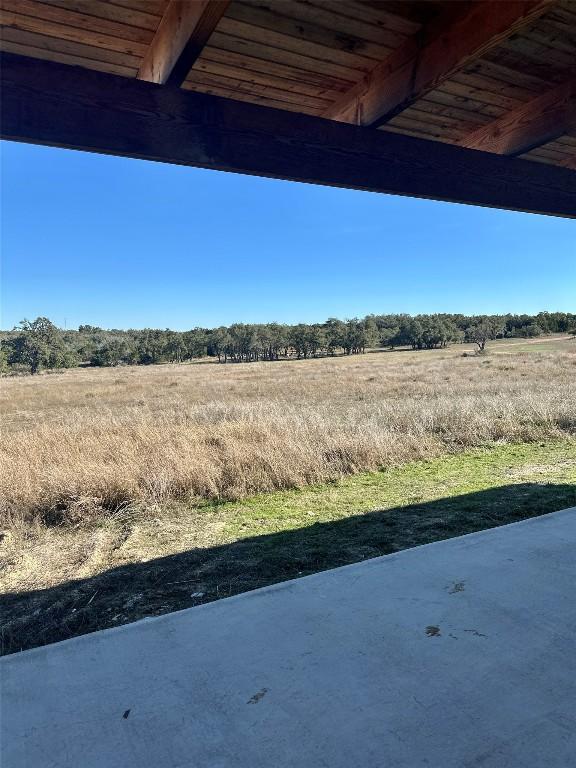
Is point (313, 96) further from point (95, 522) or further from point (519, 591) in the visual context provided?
point (95, 522)

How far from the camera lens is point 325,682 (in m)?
1.57

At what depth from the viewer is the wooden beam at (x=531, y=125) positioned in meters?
2.30

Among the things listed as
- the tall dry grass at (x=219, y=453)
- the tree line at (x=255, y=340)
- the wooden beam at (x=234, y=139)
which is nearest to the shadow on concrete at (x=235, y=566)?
the tall dry grass at (x=219, y=453)

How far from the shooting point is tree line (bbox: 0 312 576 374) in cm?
6353

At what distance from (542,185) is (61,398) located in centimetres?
2211

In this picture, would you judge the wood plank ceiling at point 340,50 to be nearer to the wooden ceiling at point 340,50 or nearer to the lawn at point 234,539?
the wooden ceiling at point 340,50

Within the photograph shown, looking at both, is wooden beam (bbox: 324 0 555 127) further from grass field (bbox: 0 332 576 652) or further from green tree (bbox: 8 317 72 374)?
green tree (bbox: 8 317 72 374)

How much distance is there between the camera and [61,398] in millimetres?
21234

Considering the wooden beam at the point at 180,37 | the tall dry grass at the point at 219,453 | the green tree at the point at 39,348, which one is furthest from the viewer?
the green tree at the point at 39,348

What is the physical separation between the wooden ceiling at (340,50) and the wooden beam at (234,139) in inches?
5.5

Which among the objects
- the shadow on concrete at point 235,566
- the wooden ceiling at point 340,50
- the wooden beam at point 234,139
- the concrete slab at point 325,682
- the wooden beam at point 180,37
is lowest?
the shadow on concrete at point 235,566

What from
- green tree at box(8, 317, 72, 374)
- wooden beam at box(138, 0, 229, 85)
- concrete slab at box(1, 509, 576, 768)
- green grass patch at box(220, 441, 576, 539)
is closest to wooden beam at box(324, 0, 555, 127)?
wooden beam at box(138, 0, 229, 85)

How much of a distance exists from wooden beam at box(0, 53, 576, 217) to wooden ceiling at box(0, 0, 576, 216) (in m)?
0.14

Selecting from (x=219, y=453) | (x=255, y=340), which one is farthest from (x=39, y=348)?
(x=219, y=453)
